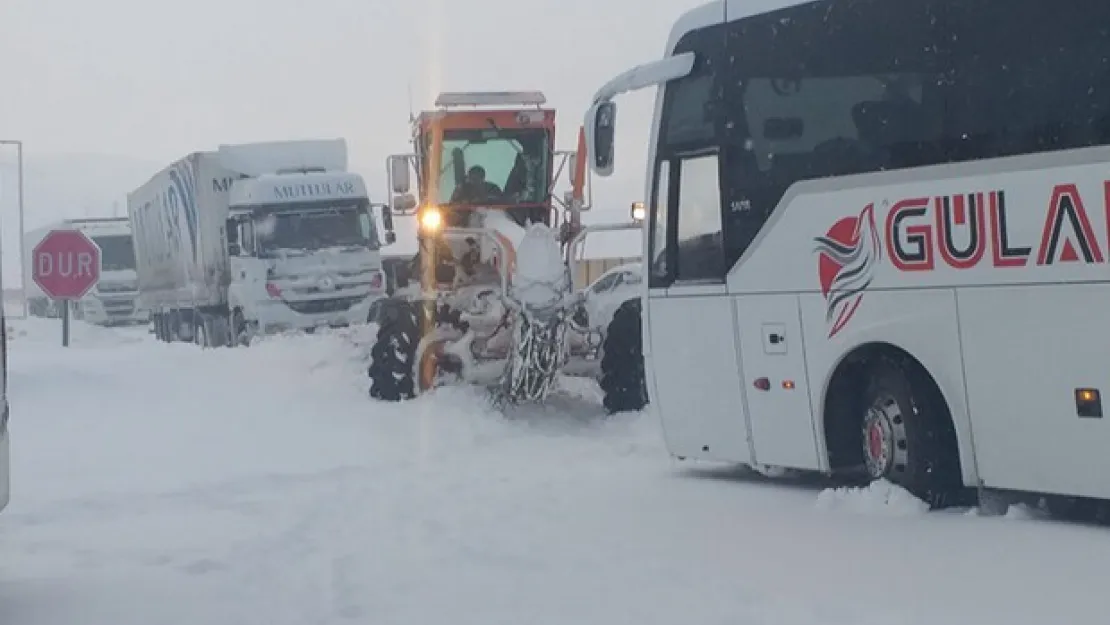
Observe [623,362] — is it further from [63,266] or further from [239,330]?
[239,330]

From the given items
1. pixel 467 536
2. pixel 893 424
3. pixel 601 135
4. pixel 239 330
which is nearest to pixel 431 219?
pixel 601 135

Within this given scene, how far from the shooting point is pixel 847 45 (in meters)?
11.2

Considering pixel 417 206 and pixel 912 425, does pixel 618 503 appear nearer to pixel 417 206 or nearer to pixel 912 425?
pixel 912 425

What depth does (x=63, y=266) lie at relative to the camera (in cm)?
2448

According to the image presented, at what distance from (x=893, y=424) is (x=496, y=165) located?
9.08 m

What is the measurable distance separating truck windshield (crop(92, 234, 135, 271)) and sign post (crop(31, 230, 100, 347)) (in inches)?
1239

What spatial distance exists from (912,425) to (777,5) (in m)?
3.15

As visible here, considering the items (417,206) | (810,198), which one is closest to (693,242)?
(810,198)

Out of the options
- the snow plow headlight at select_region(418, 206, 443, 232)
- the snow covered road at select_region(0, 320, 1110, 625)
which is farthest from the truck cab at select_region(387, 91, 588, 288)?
the snow covered road at select_region(0, 320, 1110, 625)

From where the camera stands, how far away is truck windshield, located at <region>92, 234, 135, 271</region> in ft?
182

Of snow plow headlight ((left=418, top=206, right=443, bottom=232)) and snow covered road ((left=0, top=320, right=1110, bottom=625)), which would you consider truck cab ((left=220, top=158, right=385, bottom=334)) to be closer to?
snow plow headlight ((left=418, top=206, right=443, bottom=232))

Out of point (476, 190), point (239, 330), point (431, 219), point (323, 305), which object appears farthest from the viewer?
point (239, 330)

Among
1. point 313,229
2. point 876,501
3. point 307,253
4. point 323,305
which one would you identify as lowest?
point 876,501

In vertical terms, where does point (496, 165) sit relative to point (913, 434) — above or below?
above
